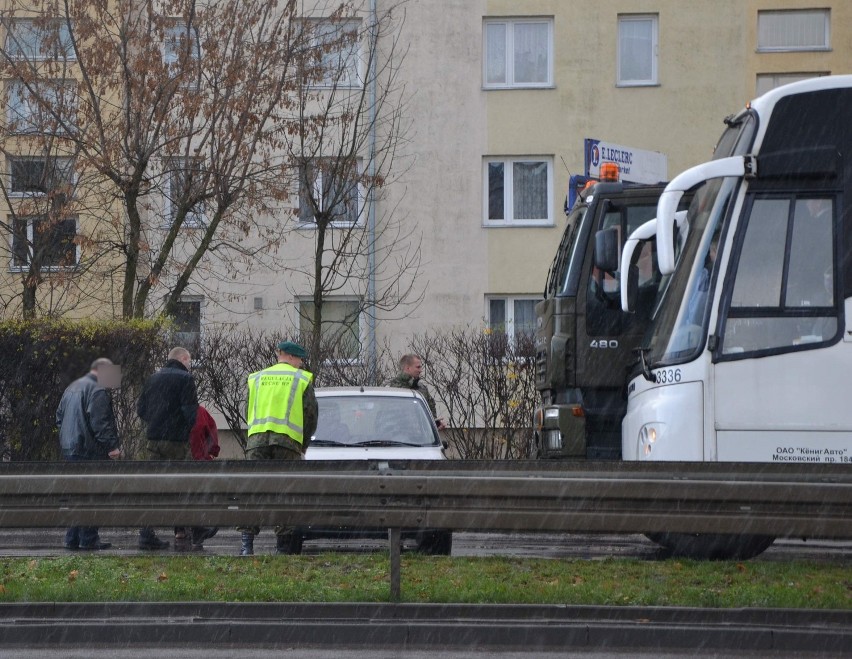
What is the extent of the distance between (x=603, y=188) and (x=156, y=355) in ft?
28.1

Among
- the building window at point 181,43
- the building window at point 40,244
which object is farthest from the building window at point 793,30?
the building window at point 40,244

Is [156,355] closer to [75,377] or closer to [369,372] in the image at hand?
[75,377]

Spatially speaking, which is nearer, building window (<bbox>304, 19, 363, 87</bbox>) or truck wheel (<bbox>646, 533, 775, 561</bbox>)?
truck wheel (<bbox>646, 533, 775, 561</bbox>)

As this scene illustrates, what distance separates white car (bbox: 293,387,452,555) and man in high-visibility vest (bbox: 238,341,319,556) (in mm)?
743

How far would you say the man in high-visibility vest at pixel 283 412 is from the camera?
1067 cm

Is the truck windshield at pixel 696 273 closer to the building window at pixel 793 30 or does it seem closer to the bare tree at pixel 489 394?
the bare tree at pixel 489 394

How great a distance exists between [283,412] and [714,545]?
378 centimetres

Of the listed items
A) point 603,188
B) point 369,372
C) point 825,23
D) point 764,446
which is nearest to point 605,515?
point 764,446

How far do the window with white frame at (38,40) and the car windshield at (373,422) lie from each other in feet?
32.9

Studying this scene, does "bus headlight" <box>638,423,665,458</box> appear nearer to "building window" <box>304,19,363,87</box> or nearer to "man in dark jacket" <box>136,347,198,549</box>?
"man in dark jacket" <box>136,347,198,549</box>

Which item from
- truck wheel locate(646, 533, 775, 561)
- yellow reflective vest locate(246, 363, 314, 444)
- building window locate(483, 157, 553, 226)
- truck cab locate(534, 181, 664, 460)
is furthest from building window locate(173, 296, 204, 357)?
truck wheel locate(646, 533, 775, 561)

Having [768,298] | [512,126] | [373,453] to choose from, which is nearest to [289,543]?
[373,453]

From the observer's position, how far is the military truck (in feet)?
37.9

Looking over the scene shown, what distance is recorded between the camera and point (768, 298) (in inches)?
366
